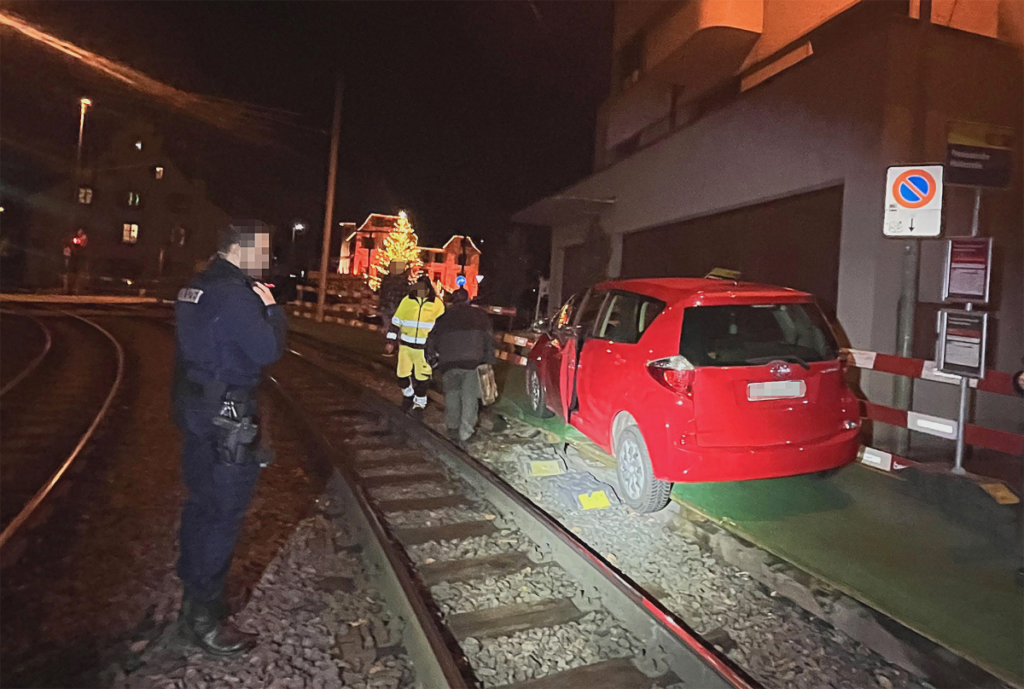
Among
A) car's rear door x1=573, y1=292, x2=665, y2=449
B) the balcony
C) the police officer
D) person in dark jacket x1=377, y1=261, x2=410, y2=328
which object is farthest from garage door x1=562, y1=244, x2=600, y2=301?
the police officer

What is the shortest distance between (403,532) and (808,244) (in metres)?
7.90

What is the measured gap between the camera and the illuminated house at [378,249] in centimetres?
4175

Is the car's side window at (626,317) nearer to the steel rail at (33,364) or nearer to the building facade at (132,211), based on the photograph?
the steel rail at (33,364)

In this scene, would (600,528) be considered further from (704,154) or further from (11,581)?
(704,154)

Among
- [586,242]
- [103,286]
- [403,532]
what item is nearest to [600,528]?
[403,532]

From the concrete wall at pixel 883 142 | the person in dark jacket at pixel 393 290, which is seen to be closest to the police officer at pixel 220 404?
the person in dark jacket at pixel 393 290

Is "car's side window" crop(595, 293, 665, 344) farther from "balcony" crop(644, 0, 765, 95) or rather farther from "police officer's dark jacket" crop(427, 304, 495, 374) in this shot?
"balcony" crop(644, 0, 765, 95)

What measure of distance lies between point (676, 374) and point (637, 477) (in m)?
1.01

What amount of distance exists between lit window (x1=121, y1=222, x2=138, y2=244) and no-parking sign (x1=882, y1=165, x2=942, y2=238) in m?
55.9

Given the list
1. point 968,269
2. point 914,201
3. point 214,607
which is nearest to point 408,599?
point 214,607

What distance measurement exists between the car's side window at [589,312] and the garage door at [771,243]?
420 cm

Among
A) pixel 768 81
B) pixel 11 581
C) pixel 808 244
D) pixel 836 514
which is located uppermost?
pixel 768 81

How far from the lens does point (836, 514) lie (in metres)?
5.46

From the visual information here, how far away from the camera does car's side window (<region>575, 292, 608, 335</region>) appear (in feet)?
21.1
